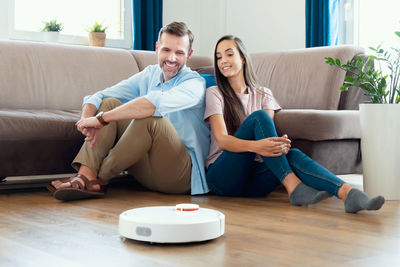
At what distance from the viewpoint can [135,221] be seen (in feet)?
4.82

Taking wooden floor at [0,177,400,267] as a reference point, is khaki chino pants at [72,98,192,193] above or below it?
above

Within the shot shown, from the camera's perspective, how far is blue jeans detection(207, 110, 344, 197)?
207cm

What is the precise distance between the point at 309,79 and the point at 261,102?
0.86 metres

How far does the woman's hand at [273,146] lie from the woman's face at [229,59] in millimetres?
462

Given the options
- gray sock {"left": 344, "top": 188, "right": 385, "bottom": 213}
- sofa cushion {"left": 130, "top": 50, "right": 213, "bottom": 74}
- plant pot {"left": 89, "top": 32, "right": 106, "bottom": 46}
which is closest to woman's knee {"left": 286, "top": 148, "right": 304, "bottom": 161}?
gray sock {"left": 344, "top": 188, "right": 385, "bottom": 213}

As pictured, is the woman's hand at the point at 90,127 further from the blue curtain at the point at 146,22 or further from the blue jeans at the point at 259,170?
the blue curtain at the point at 146,22

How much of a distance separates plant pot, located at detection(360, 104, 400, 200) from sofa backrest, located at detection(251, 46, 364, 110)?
77 centimetres

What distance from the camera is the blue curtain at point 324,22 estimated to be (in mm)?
4309

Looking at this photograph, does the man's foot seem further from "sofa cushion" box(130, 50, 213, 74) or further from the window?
the window

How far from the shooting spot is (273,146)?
6.95ft

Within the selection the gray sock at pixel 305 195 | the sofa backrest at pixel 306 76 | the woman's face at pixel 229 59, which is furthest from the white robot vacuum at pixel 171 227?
the sofa backrest at pixel 306 76

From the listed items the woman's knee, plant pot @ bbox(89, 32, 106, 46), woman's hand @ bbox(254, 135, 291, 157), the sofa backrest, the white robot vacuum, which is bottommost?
the white robot vacuum

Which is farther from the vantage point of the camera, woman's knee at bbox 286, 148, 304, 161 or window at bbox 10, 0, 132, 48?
window at bbox 10, 0, 132, 48

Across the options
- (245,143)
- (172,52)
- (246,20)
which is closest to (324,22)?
(246,20)
